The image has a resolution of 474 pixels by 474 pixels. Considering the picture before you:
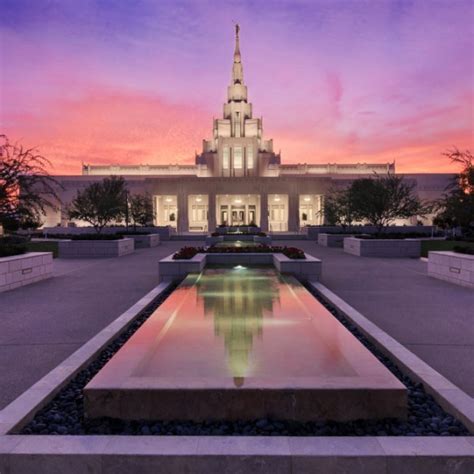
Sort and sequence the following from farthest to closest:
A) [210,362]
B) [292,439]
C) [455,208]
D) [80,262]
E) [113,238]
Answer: [113,238] < [80,262] < [455,208] < [210,362] < [292,439]

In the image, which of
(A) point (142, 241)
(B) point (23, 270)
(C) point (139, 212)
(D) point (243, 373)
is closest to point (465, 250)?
(D) point (243, 373)

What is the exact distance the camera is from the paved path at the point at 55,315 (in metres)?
5.37

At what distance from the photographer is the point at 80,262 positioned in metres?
18.5

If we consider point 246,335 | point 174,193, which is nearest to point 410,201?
point 246,335

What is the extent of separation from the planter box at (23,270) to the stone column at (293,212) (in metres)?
41.1

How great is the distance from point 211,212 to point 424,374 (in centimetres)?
4818

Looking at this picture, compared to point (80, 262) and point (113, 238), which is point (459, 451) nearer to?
point (80, 262)

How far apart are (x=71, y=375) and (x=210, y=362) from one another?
6.00 ft

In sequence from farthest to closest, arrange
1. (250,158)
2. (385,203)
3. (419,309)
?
(250,158) → (385,203) → (419,309)

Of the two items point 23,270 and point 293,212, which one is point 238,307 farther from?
point 293,212

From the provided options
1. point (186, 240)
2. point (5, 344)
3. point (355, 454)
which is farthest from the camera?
point (186, 240)

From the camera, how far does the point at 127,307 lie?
895cm

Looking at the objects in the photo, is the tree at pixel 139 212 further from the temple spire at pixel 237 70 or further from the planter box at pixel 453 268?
the temple spire at pixel 237 70

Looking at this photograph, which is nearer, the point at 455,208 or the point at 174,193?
the point at 455,208
